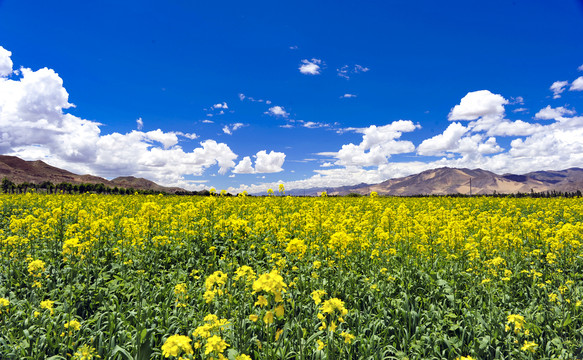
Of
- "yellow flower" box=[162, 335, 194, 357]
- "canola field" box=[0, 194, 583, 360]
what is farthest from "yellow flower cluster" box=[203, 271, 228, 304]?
"yellow flower" box=[162, 335, 194, 357]

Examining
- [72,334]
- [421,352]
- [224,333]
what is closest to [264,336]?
[224,333]

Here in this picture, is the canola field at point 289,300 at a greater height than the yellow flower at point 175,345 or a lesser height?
lesser

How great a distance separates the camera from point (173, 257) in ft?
28.6

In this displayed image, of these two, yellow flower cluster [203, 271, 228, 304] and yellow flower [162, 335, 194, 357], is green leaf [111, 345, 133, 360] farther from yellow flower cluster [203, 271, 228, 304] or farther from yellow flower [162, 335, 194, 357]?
yellow flower [162, 335, 194, 357]

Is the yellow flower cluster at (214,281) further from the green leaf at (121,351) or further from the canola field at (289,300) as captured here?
the green leaf at (121,351)

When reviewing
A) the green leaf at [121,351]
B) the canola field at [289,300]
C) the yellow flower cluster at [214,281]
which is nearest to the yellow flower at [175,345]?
the canola field at [289,300]

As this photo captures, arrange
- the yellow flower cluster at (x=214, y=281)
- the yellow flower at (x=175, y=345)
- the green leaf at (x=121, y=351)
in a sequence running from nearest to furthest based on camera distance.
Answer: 1. the yellow flower at (x=175, y=345)
2. the yellow flower cluster at (x=214, y=281)
3. the green leaf at (x=121, y=351)

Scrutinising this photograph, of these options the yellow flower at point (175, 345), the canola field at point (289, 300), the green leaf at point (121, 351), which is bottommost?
the green leaf at point (121, 351)

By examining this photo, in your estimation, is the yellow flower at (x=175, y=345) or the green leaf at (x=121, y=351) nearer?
the yellow flower at (x=175, y=345)

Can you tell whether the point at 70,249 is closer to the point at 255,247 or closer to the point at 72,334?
the point at 72,334

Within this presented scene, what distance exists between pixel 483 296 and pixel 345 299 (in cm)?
315

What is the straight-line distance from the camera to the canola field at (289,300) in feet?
15.1

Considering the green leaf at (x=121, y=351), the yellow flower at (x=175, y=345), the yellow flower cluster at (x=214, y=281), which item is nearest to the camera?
the yellow flower at (x=175, y=345)

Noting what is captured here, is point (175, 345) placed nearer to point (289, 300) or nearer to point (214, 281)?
point (214, 281)
